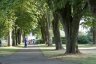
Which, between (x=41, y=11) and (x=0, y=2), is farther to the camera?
(x=41, y=11)

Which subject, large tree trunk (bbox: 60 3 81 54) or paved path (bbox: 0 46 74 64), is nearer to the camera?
paved path (bbox: 0 46 74 64)

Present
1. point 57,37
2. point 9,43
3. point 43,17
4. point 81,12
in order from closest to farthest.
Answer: point 81,12 → point 57,37 → point 9,43 → point 43,17

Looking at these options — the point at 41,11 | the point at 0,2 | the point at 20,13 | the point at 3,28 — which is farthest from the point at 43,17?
the point at 0,2

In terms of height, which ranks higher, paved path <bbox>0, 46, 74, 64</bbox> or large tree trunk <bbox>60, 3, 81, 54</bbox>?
large tree trunk <bbox>60, 3, 81, 54</bbox>

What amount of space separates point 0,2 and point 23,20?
32.2 metres

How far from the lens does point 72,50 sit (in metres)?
29.4

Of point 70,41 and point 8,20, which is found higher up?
A: point 8,20

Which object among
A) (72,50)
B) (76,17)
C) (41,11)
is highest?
(41,11)

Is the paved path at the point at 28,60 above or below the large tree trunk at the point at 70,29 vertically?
below

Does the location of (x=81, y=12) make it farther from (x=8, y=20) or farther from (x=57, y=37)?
(x=8, y=20)

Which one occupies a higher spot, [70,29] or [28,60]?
[70,29]

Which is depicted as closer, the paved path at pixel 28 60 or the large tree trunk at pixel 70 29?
the paved path at pixel 28 60

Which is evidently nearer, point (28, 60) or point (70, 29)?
point (28, 60)

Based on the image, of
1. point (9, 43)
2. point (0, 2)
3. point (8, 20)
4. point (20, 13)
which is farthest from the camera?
point (9, 43)
